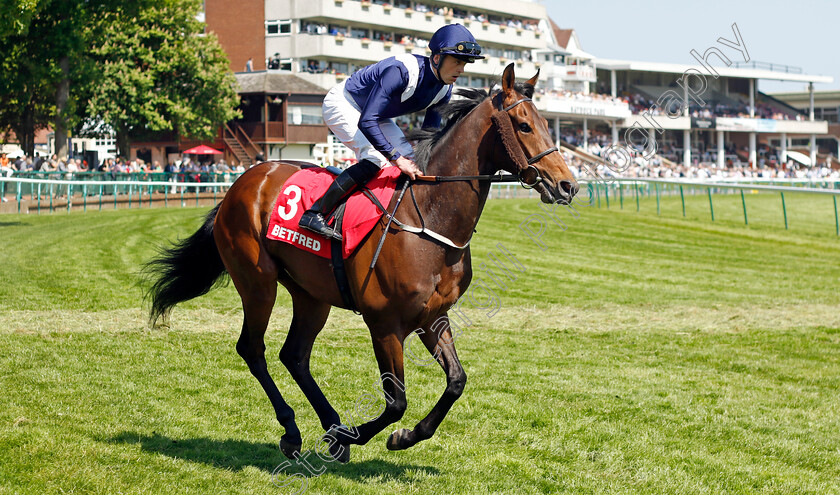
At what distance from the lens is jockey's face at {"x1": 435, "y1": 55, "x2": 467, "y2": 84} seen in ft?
15.5

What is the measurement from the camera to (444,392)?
184 inches

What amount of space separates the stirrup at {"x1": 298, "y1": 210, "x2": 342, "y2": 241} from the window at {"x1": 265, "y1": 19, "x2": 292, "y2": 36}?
45988 millimetres

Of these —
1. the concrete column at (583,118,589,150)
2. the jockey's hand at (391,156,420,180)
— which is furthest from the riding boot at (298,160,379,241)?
the concrete column at (583,118,589,150)

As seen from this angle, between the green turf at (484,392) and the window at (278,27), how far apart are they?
37541 mm

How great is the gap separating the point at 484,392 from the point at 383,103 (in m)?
2.73

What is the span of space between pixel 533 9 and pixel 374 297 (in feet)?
193

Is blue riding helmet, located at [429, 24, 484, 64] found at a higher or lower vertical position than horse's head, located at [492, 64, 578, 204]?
higher

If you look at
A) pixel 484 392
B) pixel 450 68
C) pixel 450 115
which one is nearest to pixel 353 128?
pixel 450 115

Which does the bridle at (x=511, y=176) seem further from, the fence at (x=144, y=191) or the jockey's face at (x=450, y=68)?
the fence at (x=144, y=191)

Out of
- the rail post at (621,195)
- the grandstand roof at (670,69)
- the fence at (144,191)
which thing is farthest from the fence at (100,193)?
the grandstand roof at (670,69)

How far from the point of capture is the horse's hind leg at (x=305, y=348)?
5148 millimetres

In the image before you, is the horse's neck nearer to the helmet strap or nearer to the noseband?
the noseband

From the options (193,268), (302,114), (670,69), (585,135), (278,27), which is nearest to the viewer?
(193,268)

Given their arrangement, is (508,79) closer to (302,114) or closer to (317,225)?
(317,225)
